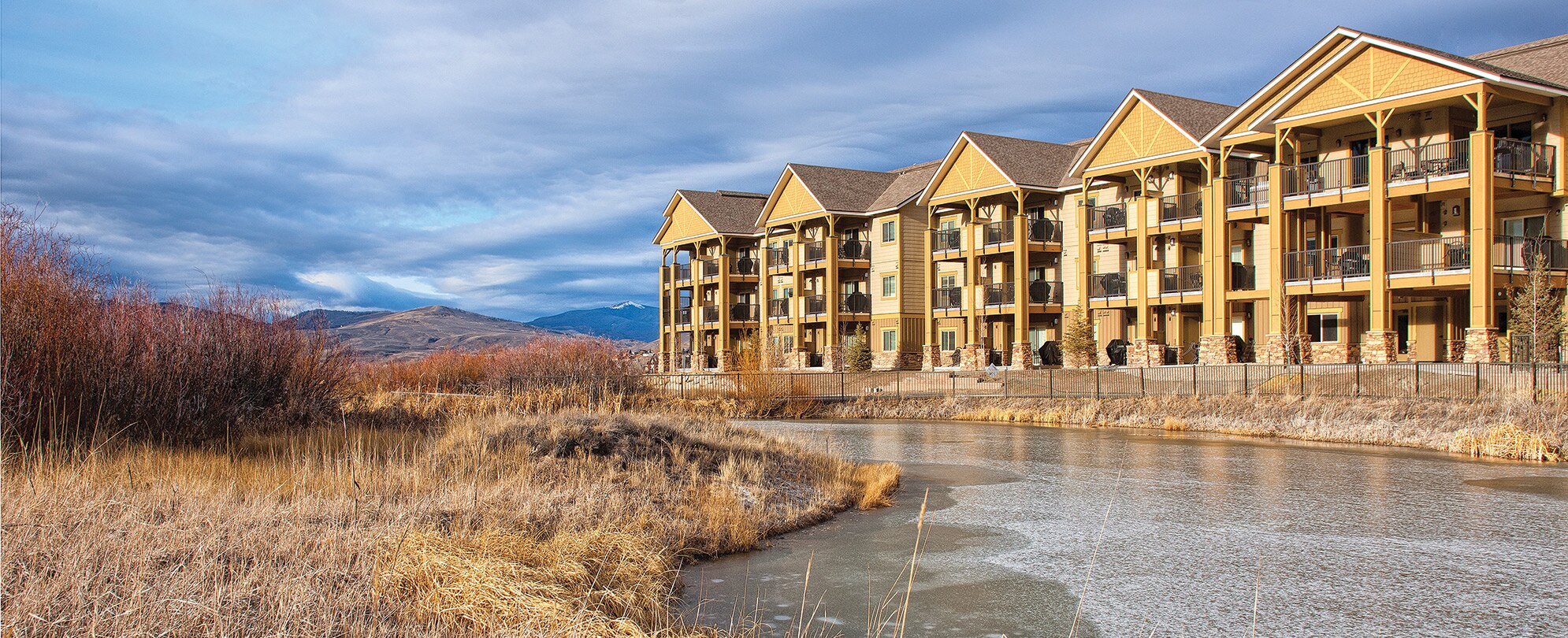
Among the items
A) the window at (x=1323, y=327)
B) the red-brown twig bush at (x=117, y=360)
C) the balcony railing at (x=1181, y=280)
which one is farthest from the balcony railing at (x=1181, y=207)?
the red-brown twig bush at (x=117, y=360)

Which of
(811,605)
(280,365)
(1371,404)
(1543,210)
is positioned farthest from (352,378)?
(1543,210)

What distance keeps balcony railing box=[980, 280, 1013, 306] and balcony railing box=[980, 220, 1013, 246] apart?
1.89 metres

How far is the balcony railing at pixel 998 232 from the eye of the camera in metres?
47.4

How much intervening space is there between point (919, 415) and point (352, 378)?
17.1 m

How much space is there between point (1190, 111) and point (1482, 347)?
15831mm

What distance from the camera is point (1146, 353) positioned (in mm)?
40688

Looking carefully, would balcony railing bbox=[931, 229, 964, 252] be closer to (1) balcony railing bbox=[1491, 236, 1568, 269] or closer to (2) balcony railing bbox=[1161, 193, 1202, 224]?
(2) balcony railing bbox=[1161, 193, 1202, 224]

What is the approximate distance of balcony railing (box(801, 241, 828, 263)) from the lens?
56688 mm

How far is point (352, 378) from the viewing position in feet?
87.3

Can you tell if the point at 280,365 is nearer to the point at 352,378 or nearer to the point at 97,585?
the point at 352,378

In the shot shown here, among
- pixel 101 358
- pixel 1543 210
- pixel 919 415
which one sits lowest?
pixel 919 415

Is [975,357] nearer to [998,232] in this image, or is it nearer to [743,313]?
[998,232]

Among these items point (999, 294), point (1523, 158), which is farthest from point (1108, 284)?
point (1523, 158)

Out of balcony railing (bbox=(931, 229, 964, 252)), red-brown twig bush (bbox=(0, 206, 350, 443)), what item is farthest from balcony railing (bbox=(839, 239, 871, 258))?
red-brown twig bush (bbox=(0, 206, 350, 443))
